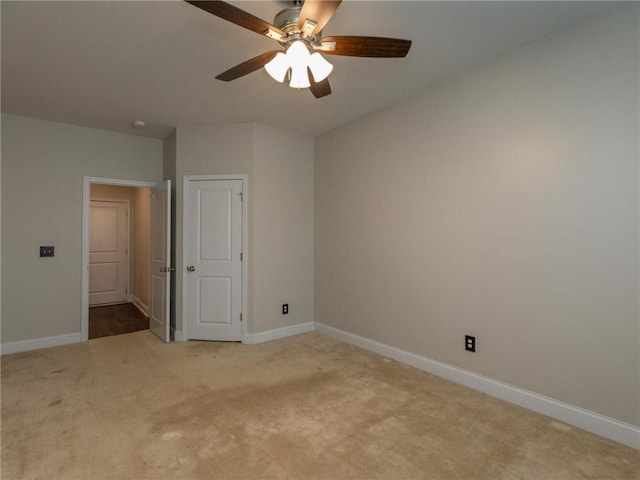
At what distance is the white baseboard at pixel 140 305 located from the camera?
546 centimetres

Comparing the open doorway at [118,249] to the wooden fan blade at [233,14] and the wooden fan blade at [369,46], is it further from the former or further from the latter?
the wooden fan blade at [369,46]

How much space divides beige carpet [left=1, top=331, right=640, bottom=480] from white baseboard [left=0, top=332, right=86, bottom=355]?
41 centimetres

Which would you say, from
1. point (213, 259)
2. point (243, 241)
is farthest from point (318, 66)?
point (213, 259)

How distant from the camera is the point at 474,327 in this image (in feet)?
8.91

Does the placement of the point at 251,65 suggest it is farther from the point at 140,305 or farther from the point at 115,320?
the point at 140,305

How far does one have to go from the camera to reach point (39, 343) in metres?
3.70

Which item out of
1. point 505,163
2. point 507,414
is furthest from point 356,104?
point 507,414

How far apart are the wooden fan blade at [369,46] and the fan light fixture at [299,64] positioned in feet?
0.30

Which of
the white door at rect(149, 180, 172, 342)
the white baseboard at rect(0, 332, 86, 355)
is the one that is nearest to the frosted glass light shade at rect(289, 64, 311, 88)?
the white door at rect(149, 180, 172, 342)

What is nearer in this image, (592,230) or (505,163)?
(592,230)

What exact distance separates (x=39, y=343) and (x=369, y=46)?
4571 mm

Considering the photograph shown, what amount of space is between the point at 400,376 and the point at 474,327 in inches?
31.1

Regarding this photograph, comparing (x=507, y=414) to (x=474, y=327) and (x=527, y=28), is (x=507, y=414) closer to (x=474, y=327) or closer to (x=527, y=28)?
(x=474, y=327)

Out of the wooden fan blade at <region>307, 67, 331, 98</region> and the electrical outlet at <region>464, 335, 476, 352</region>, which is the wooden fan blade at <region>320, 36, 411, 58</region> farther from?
the electrical outlet at <region>464, 335, 476, 352</region>
